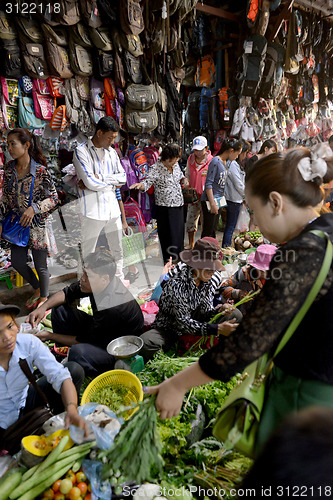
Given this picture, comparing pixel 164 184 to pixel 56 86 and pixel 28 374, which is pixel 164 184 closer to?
pixel 56 86

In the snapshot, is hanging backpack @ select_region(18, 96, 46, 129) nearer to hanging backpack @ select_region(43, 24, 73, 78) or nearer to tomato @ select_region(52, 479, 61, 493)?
hanging backpack @ select_region(43, 24, 73, 78)

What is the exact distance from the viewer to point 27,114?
14.8 ft

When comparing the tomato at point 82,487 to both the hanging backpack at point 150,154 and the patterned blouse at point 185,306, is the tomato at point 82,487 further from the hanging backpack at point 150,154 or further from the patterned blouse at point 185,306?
the hanging backpack at point 150,154

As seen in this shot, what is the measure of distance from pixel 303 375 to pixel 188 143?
6.87 metres

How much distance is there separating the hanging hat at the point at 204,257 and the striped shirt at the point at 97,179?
1550mm

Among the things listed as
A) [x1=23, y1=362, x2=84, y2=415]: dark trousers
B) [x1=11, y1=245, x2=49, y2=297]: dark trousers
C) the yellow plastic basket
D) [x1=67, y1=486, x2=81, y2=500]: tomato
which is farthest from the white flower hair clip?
[x1=11, y1=245, x2=49, y2=297]: dark trousers

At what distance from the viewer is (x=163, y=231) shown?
16.1ft

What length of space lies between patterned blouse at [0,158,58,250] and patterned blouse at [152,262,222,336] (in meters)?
1.64

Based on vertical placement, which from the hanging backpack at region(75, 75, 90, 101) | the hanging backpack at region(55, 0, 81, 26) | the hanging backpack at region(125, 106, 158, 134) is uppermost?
the hanging backpack at region(55, 0, 81, 26)

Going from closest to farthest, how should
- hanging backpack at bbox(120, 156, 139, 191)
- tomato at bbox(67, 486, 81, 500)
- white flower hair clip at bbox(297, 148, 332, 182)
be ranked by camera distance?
1. white flower hair clip at bbox(297, 148, 332, 182)
2. tomato at bbox(67, 486, 81, 500)
3. hanging backpack at bbox(120, 156, 139, 191)

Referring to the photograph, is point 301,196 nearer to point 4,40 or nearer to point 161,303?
point 161,303

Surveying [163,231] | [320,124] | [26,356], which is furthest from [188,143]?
[26,356]

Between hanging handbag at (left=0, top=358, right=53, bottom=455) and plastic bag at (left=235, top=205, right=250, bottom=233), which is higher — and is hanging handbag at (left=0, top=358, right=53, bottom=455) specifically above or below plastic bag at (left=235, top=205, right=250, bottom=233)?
above

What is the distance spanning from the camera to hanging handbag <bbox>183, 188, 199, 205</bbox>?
5.48 metres
